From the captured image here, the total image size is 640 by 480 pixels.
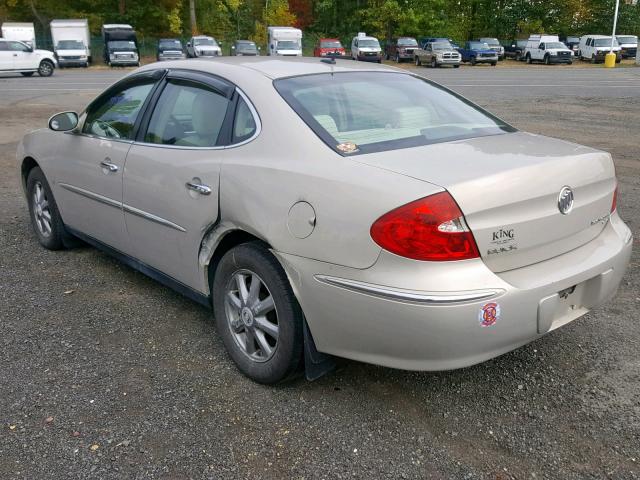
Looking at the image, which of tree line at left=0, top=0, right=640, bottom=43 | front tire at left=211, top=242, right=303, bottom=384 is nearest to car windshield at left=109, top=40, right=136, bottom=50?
tree line at left=0, top=0, right=640, bottom=43

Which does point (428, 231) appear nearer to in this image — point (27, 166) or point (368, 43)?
point (27, 166)

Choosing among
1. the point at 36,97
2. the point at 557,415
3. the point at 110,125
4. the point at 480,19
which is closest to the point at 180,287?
the point at 110,125

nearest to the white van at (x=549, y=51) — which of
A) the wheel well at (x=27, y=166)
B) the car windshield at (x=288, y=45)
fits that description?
the car windshield at (x=288, y=45)

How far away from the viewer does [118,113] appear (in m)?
4.38

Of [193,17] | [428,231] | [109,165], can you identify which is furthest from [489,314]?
[193,17]

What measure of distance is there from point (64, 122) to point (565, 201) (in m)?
3.50

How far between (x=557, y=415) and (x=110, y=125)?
329cm

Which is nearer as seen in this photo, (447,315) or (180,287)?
(447,315)

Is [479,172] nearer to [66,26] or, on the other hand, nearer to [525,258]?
[525,258]

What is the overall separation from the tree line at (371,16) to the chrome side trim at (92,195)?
5189 cm

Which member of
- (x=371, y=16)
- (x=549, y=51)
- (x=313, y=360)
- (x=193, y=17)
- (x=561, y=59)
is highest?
(x=371, y=16)

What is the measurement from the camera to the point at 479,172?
2740mm

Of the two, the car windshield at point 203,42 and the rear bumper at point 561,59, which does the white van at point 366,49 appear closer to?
the car windshield at point 203,42

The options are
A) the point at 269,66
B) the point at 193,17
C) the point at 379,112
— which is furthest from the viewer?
the point at 193,17
